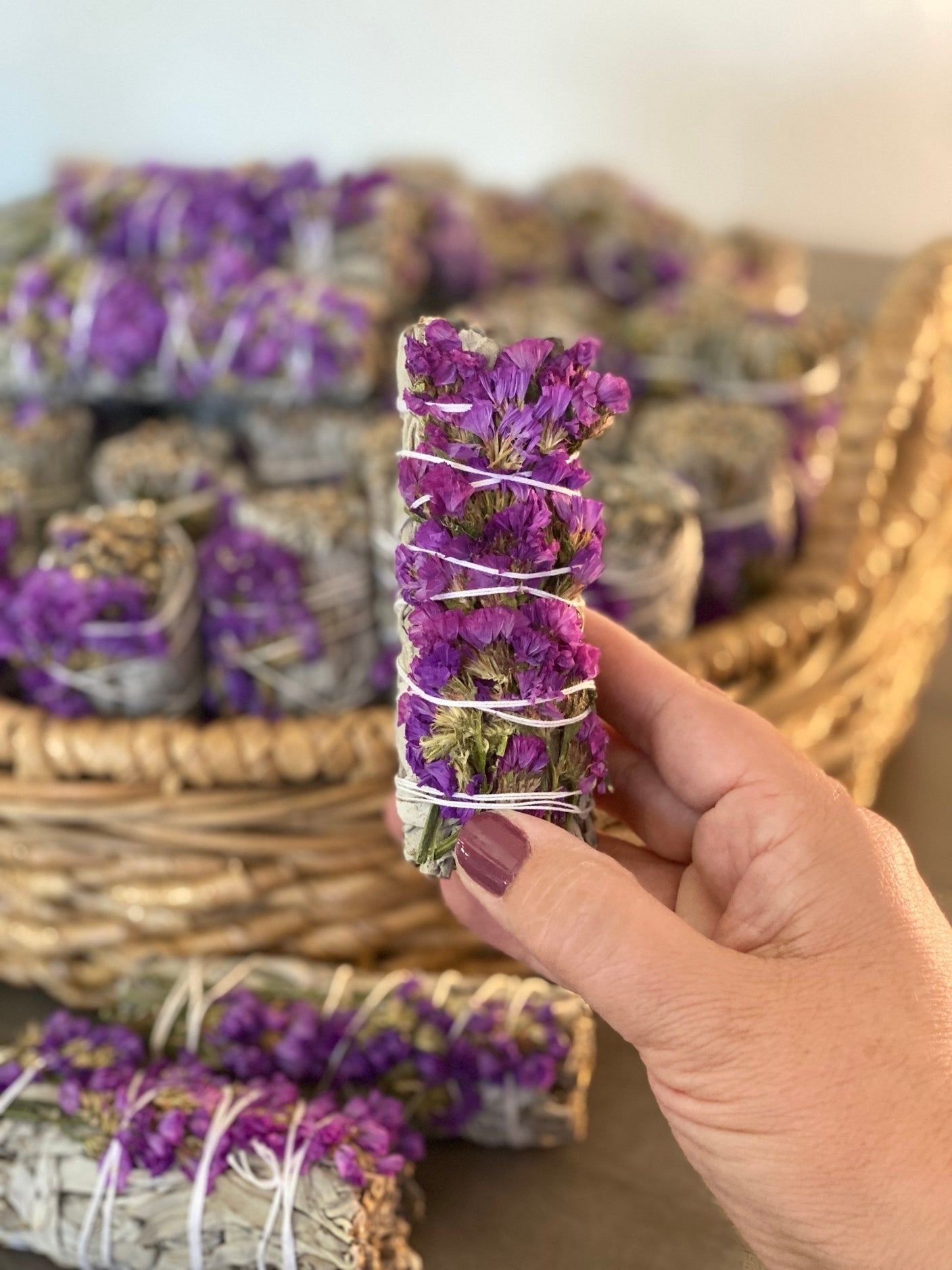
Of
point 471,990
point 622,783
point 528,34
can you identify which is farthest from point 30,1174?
point 528,34

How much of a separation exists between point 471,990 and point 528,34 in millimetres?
1275

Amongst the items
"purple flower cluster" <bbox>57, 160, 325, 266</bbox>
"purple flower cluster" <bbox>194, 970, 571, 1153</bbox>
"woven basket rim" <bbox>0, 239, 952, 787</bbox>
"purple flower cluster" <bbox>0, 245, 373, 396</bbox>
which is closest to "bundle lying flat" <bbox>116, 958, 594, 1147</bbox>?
"purple flower cluster" <bbox>194, 970, 571, 1153</bbox>

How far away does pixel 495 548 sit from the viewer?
17.8 inches

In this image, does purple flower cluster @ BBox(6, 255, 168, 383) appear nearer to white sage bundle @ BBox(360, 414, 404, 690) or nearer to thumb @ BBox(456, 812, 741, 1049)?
white sage bundle @ BBox(360, 414, 404, 690)

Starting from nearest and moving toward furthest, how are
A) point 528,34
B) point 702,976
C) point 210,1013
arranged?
point 702,976
point 210,1013
point 528,34

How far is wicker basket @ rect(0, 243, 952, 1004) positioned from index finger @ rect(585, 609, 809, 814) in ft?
0.64

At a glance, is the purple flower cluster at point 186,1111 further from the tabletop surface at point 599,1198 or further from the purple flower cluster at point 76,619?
the purple flower cluster at point 76,619

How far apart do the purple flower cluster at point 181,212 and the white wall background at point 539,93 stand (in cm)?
5

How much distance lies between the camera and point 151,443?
98cm

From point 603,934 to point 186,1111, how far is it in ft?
1.05

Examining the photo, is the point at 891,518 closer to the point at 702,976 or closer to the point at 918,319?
the point at 918,319

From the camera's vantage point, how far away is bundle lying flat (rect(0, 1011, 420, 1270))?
1.90 ft

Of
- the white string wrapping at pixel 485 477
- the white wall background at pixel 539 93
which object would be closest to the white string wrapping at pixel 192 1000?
the white string wrapping at pixel 485 477

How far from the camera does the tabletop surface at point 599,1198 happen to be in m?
0.59
